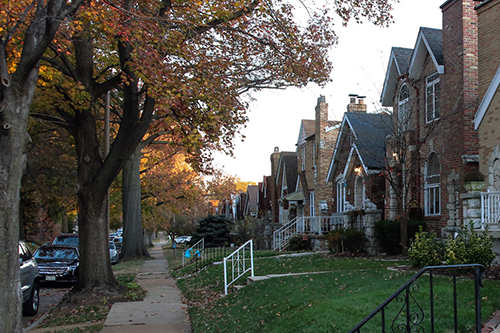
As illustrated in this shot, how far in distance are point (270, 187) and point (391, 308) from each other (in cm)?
3387

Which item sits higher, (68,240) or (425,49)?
(425,49)

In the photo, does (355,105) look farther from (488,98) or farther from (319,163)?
(488,98)

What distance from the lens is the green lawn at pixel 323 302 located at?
680 cm

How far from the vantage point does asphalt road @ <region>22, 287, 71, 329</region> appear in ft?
36.1

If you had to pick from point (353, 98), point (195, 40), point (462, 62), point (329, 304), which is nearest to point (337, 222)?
point (353, 98)

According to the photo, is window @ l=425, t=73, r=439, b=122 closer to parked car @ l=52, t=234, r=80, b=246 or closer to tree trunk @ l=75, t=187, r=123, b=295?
tree trunk @ l=75, t=187, r=123, b=295

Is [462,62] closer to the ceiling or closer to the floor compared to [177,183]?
closer to the ceiling

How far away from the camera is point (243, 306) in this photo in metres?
9.84

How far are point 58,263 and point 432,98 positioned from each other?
1423 cm

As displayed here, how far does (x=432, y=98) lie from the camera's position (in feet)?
56.7

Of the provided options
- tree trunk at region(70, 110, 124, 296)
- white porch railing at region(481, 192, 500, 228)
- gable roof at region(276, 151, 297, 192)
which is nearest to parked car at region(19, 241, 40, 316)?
tree trunk at region(70, 110, 124, 296)

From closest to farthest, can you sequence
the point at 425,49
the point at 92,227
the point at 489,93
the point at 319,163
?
the point at 92,227
the point at 489,93
the point at 425,49
the point at 319,163

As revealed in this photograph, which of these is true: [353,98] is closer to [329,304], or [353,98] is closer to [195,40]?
[195,40]

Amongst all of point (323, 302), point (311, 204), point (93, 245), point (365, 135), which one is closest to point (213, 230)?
point (311, 204)
